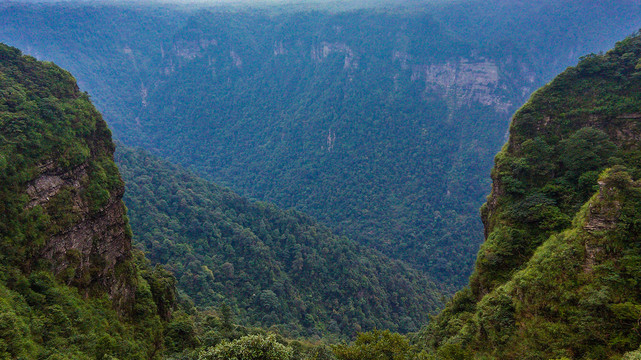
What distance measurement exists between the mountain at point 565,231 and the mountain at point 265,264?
146ft

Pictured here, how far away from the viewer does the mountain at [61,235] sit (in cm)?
1853

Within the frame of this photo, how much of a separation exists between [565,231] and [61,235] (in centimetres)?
3459

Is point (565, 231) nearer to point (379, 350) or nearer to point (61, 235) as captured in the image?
point (379, 350)

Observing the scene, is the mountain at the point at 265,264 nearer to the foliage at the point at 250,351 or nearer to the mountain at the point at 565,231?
the foliage at the point at 250,351

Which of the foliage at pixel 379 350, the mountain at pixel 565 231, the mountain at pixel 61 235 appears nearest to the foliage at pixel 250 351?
the foliage at pixel 379 350

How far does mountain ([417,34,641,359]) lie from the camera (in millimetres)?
16438

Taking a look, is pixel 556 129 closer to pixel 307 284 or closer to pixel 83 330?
pixel 83 330

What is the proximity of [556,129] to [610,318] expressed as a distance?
19953 millimetres

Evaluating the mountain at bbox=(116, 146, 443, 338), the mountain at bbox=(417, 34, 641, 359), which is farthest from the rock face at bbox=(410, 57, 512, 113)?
the mountain at bbox=(417, 34, 641, 359)

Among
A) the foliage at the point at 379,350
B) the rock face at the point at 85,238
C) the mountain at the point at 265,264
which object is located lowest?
the mountain at the point at 265,264

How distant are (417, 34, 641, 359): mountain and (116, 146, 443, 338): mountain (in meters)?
44.6

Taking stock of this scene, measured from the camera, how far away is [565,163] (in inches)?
1064

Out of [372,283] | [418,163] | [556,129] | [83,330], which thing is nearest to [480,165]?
[418,163]

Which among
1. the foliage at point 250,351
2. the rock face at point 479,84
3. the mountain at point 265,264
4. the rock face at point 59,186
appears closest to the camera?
the foliage at point 250,351
